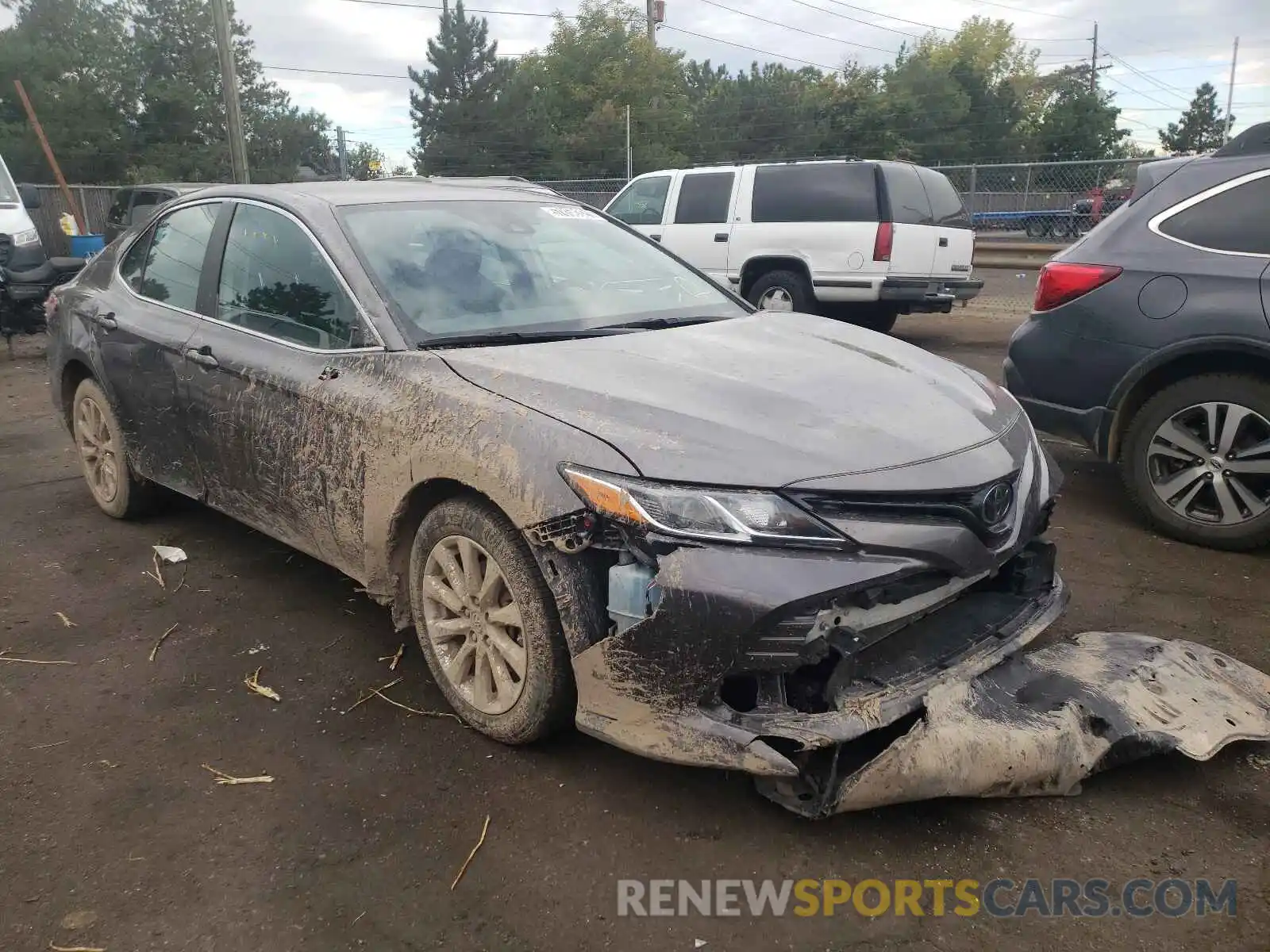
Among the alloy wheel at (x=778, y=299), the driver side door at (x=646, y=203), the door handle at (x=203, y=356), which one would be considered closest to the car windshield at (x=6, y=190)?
the driver side door at (x=646, y=203)

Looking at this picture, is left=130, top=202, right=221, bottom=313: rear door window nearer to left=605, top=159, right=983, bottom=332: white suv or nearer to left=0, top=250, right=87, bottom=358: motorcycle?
left=0, top=250, right=87, bottom=358: motorcycle

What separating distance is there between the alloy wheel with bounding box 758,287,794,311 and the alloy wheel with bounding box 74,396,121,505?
736cm

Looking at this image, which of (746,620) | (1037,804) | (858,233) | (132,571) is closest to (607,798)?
(746,620)

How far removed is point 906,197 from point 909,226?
0.35 metres

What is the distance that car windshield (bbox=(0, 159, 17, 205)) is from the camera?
449 inches

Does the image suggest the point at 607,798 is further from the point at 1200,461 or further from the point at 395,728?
the point at 1200,461

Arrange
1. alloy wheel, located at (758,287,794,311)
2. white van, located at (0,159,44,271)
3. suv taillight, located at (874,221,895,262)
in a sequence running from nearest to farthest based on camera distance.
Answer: suv taillight, located at (874,221,895,262) → white van, located at (0,159,44,271) → alloy wheel, located at (758,287,794,311)

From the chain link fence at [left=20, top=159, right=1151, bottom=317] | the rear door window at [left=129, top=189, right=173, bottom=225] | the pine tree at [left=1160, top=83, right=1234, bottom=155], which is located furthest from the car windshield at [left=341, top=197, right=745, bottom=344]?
the pine tree at [left=1160, top=83, right=1234, bottom=155]

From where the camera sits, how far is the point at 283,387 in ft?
11.5

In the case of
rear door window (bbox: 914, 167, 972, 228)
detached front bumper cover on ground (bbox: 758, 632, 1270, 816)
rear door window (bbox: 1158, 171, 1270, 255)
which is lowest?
detached front bumper cover on ground (bbox: 758, 632, 1270, 816)

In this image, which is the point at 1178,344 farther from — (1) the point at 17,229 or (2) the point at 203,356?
(1) the point at 17,229

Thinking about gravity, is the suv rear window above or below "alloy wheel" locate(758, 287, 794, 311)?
above

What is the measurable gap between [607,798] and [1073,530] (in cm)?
308

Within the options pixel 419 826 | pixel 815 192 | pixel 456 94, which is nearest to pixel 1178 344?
pixel 419 826
